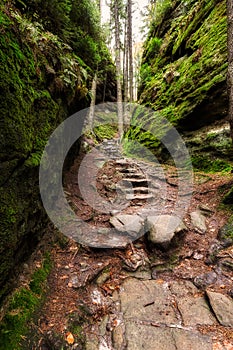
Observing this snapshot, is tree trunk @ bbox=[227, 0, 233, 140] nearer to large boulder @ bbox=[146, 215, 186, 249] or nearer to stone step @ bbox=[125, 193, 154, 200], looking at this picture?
large boulder @ bbox=[146, 215, 186, 249]

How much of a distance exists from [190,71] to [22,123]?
27.5 feet

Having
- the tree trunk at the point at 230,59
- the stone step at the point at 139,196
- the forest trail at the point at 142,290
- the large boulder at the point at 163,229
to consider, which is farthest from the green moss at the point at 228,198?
the stone step at the point at 139,196

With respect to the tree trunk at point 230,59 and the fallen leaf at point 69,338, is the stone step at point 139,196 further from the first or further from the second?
the fallen leaf at point 69,338

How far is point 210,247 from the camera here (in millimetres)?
4035

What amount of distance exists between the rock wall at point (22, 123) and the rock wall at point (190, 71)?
18.1ft

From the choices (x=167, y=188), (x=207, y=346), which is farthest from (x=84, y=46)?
(x=207, y=346)

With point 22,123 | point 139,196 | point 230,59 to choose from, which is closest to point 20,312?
point 22,123

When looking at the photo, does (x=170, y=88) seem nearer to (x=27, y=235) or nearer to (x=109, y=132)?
(x=109, y=132)

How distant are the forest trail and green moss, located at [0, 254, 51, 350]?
0.54 ft

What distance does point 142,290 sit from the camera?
3.35 metres

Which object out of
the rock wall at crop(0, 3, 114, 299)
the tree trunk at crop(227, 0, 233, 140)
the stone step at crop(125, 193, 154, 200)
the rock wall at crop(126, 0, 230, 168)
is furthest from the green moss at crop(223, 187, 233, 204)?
the rock wall at crop(0, 3, 114, 299)

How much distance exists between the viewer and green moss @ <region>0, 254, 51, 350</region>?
2230mm

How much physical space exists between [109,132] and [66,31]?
37.3 feet

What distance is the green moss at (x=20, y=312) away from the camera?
7.32 ft
